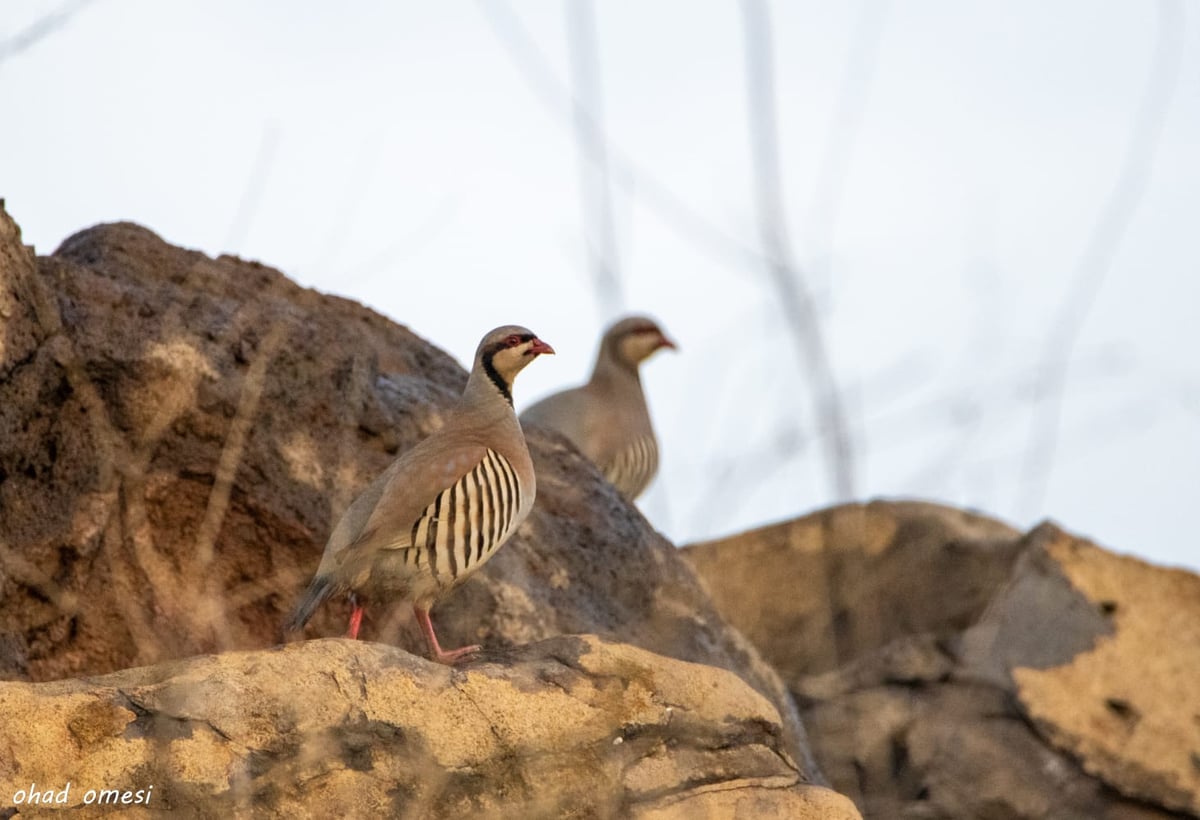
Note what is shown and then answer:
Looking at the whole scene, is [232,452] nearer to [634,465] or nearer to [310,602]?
[310,602]

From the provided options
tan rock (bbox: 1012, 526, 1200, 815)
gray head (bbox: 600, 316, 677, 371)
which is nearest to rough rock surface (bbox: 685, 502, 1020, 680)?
tan rock (bbox: 1012, 526, 1200, 815)

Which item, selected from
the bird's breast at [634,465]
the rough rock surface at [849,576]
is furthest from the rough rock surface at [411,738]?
the bird's breast at [634,465]

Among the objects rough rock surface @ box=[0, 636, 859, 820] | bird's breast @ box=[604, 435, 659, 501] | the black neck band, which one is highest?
bird's breast @ box=[604, 435, 659, 501]

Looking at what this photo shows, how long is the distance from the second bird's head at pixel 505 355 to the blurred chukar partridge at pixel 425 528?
468 mm

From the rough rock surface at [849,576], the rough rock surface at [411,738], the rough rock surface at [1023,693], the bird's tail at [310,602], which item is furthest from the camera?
the rough rock surface at [849,576]

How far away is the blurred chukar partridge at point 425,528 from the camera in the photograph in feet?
19.0

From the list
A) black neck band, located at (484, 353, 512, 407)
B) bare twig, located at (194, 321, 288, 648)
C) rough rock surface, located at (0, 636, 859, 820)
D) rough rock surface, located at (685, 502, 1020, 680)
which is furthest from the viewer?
rough rock surface, located at (685, 502, 1020, 680)

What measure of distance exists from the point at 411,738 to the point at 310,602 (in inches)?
51.9

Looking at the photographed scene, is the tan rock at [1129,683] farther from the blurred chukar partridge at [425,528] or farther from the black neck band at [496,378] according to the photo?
the blurred chukar partridge at [425,528]

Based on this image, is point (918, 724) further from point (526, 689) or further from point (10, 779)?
point (10, 779)

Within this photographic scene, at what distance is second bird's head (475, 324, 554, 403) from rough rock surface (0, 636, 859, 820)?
6.04ft

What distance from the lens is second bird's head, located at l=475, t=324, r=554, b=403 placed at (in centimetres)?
675

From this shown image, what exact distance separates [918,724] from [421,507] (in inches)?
134

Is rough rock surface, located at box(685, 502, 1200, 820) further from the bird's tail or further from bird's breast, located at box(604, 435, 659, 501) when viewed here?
the bird's tail
